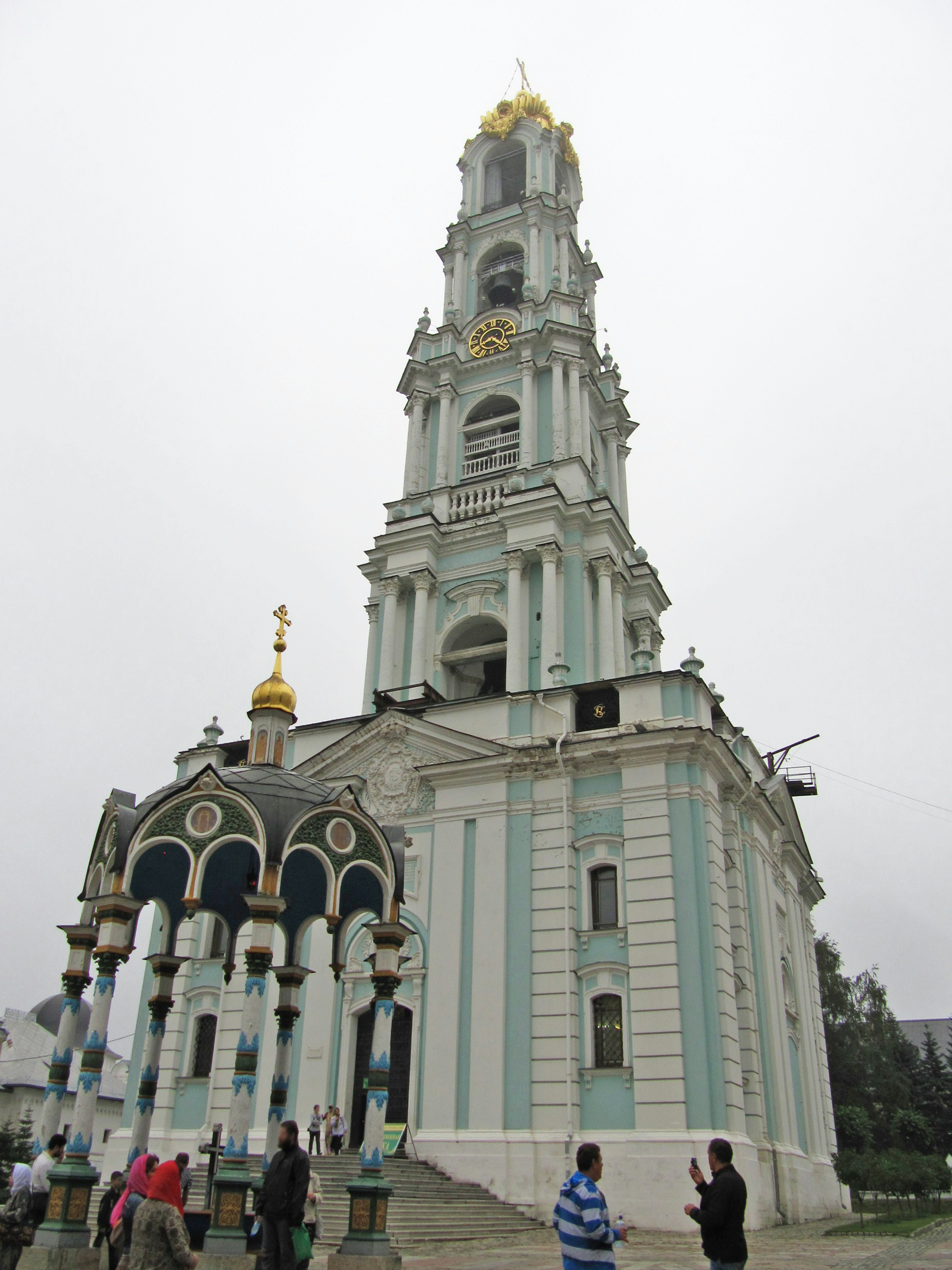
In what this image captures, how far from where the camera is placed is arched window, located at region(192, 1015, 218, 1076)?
2453 centimetres

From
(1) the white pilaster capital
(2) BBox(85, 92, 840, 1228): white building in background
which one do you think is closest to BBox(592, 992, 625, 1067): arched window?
(2) BBox(85, 92, 840, 1228): white building in background

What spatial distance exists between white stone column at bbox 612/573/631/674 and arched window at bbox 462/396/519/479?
5.31m

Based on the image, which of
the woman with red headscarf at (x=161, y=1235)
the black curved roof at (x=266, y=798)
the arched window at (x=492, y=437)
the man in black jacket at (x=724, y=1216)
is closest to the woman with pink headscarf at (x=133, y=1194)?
the woman with red headscarf at (x=161, y=1235)

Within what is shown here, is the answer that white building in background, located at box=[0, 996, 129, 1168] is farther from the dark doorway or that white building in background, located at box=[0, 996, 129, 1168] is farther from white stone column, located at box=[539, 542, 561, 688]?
white stone column, located at box=[539, 542, 561, 688]

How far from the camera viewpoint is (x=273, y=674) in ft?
54.2

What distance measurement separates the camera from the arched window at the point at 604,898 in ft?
74.1

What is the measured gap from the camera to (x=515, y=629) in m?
28.1

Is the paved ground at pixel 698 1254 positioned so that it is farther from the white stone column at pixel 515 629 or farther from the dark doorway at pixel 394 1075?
the white stone column at pixel 515 629

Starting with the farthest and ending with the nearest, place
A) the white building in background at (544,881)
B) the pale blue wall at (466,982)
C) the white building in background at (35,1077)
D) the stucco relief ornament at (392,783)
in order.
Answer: the white building in background at (35,1077), the stucco relief ornament at (392,783), the pale blue wall at (466,982), the white building in background at (544,881)

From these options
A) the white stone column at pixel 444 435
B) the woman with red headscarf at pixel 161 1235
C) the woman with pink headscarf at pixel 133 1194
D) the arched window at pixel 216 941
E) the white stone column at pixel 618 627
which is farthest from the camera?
the white stone column at pixel 444 435

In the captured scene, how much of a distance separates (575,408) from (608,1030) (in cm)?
1837

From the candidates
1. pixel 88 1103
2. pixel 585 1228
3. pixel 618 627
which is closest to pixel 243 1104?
pixel 88 1103

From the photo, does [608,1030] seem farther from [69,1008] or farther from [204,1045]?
[69,1008]

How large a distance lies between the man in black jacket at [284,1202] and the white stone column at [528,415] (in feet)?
76.6
